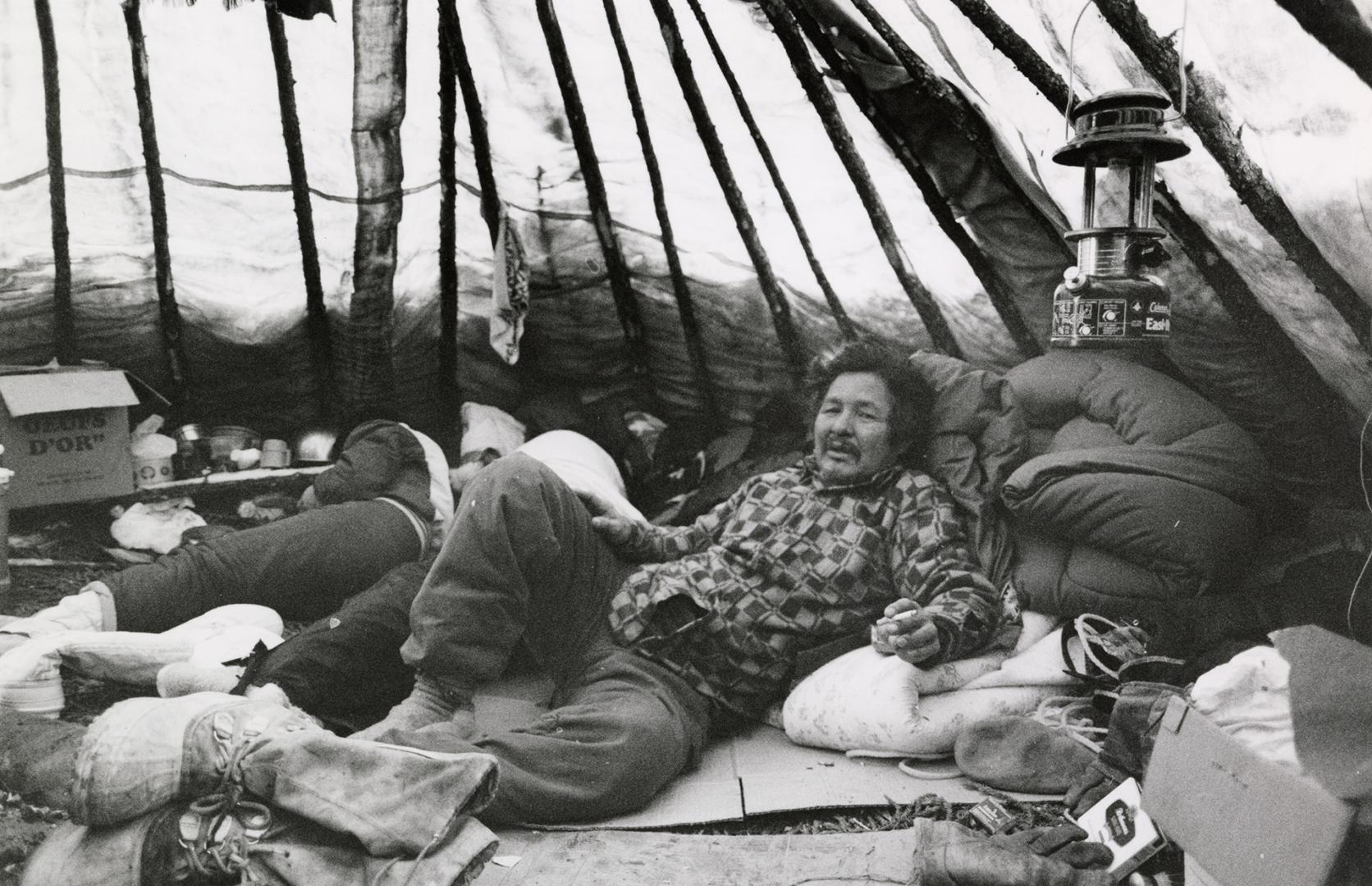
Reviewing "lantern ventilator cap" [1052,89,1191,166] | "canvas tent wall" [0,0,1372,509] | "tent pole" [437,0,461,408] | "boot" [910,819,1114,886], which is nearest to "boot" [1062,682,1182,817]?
"boot" [910,819,1114,886]

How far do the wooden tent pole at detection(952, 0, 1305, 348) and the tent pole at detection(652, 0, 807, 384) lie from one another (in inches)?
24.7

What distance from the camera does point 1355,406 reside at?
85.9 inches

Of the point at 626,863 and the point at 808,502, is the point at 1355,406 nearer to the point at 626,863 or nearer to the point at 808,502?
the point at 808,502

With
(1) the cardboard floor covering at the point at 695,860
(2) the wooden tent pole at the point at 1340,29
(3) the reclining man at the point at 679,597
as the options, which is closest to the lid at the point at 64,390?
(3) the reclining man at the point at 679,597

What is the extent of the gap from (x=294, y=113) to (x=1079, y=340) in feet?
5.92

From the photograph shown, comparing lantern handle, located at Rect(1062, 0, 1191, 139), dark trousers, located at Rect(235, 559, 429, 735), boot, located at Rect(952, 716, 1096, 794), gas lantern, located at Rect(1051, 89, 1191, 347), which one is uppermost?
lantern handle, located at Rect(1062, 0, 1191, 139)

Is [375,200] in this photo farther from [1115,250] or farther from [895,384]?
[1115,250]

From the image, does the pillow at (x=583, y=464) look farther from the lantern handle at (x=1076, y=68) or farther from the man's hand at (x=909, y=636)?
the lantern handle at (x=1076, y=68)

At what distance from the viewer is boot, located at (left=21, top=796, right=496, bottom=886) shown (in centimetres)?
186

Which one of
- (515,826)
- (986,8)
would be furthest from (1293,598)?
(515,826)

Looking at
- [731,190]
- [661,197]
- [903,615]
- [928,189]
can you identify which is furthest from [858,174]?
[903,615]

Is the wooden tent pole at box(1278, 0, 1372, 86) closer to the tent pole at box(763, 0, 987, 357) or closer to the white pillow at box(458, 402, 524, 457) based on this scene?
the tent pole at box(763, 0, 987, 357)

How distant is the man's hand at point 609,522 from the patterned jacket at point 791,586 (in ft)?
0.31

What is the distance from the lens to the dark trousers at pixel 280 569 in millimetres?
2320
